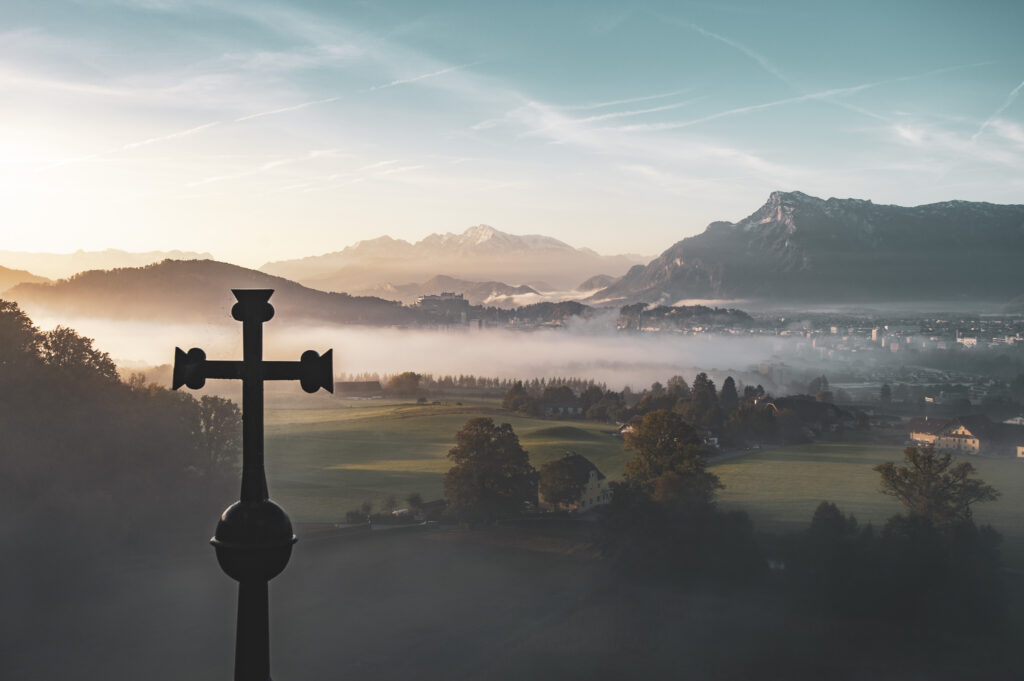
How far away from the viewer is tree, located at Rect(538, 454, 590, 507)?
3481 cm

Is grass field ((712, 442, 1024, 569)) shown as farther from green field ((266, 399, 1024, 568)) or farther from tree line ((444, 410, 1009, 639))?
tree line ((444, 410, 1009, 639))

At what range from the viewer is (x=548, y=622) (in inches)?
1016

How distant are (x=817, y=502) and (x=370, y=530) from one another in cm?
2159

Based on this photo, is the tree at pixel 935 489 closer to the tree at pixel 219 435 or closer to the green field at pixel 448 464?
the green field at pixel 448 464

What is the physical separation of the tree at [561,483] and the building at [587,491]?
0.16m

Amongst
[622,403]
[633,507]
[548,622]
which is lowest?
[548,622]

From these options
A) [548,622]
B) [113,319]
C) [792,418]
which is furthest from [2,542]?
[792,418]

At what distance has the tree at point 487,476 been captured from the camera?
3375cm

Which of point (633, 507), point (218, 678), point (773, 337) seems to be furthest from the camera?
point (773, 337)

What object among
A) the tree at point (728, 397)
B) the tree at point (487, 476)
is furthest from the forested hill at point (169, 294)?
the tree at point (728, 397)

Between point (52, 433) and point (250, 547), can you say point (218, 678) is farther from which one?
point (250, 547)

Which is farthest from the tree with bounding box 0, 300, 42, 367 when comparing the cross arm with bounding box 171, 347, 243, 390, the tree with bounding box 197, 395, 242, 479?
the cross arm with bounding box 171, 347, 243, 390

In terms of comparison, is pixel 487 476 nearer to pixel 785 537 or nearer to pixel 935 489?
pixel 785 537

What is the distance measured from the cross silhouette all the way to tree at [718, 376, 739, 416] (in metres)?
49.6
